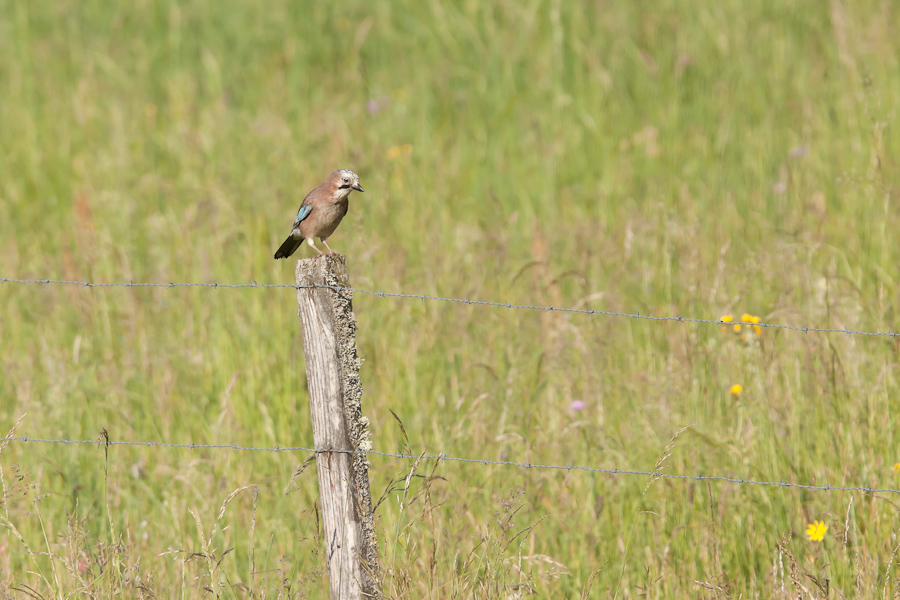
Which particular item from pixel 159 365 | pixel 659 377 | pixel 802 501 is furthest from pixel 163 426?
pixel 802 501

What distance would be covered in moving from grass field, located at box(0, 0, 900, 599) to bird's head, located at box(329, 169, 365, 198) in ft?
1.06

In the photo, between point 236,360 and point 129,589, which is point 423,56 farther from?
point 129,589

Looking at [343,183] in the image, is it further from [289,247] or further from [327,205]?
[289,247]

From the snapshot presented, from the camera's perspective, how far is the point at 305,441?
4199 millimetres

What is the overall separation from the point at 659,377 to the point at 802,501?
2.70ft

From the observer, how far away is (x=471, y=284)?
512 centimetres

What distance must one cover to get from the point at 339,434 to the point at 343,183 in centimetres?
154

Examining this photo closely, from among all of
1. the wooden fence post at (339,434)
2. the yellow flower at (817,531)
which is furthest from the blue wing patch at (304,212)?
the yellow flower at (817,531)

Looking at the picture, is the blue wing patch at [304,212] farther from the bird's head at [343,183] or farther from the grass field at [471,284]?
the grass field at [471,284]

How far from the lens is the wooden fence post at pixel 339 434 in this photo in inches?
109

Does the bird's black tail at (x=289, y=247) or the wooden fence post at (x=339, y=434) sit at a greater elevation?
the bird's black tail at (x=289, y=247)

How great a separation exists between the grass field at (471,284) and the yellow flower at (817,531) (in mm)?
78

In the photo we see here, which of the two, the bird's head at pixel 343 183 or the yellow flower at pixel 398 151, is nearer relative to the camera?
the bird's head at pixel 343 183

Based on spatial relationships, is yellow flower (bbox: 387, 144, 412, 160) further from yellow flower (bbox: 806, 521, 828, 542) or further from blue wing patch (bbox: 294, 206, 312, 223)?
yellow flower (bbox: 806, 521, 828, 542)
